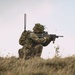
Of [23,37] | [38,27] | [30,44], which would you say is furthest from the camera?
[38,27]

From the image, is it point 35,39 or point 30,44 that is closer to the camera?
point 35,39

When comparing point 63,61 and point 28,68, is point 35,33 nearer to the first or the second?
point 63,61

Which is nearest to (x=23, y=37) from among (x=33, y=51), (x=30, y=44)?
(x=30, y=44)

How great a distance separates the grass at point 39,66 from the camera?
472 inches

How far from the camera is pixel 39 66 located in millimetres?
12961

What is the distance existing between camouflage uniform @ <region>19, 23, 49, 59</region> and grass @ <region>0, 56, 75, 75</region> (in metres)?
1.87

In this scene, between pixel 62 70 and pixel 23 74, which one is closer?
pixel 23 74

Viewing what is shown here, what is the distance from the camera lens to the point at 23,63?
43.0 feet

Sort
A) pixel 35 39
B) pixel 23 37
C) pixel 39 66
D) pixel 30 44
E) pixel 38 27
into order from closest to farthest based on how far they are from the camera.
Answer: pixel 39 66 < pixel 35 39 < pixel 30 44 < pixel 23 37 < pixel 38 27

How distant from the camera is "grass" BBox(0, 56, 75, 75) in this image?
12.0m

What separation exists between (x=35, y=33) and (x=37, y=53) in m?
0.96

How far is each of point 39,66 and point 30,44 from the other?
299 cm

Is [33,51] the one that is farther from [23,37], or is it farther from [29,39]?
[23,37]

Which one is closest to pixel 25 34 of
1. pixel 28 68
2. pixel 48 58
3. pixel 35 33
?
pixel 35 33
